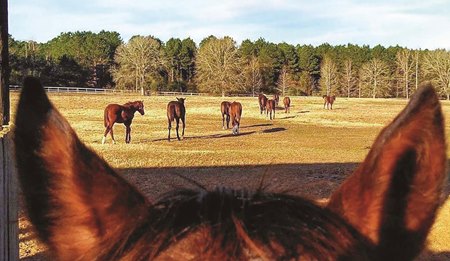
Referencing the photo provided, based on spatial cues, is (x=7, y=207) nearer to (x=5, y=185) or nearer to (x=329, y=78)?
(x=5, y=185)

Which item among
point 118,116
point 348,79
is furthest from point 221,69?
point 118,116

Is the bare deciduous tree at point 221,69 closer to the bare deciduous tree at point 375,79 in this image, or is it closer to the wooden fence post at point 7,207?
the bare deciduous tree at point 375,79

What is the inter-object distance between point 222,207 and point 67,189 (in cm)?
36

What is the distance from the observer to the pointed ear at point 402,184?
3.99 ft

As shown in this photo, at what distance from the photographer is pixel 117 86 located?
272 feet

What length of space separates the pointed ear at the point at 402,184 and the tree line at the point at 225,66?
56.5m

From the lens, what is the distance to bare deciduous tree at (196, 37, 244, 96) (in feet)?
263

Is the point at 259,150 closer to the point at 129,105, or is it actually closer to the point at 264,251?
→ the point at 129,105

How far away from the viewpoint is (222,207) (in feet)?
3.92

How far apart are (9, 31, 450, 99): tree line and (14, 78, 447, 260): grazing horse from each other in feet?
186

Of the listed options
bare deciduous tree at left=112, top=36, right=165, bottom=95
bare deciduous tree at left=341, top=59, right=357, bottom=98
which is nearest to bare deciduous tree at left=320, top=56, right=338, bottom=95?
bare deciduous tree at left=341, top=59, right=357, bottom=98

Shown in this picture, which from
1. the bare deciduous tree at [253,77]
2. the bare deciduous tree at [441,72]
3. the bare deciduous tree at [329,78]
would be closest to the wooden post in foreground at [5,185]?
the bare deciduous tree at [441,72]

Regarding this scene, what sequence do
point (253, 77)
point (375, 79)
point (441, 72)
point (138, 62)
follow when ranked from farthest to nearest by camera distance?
1. point (253, 77)
2. point (375, 79)
3. point (138, 62)
4. point (441, 72)

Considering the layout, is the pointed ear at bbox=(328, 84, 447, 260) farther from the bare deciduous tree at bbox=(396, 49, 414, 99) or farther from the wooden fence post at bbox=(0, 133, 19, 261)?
the bare deciduous tree at bbox=(396, 49, 414, 99)
